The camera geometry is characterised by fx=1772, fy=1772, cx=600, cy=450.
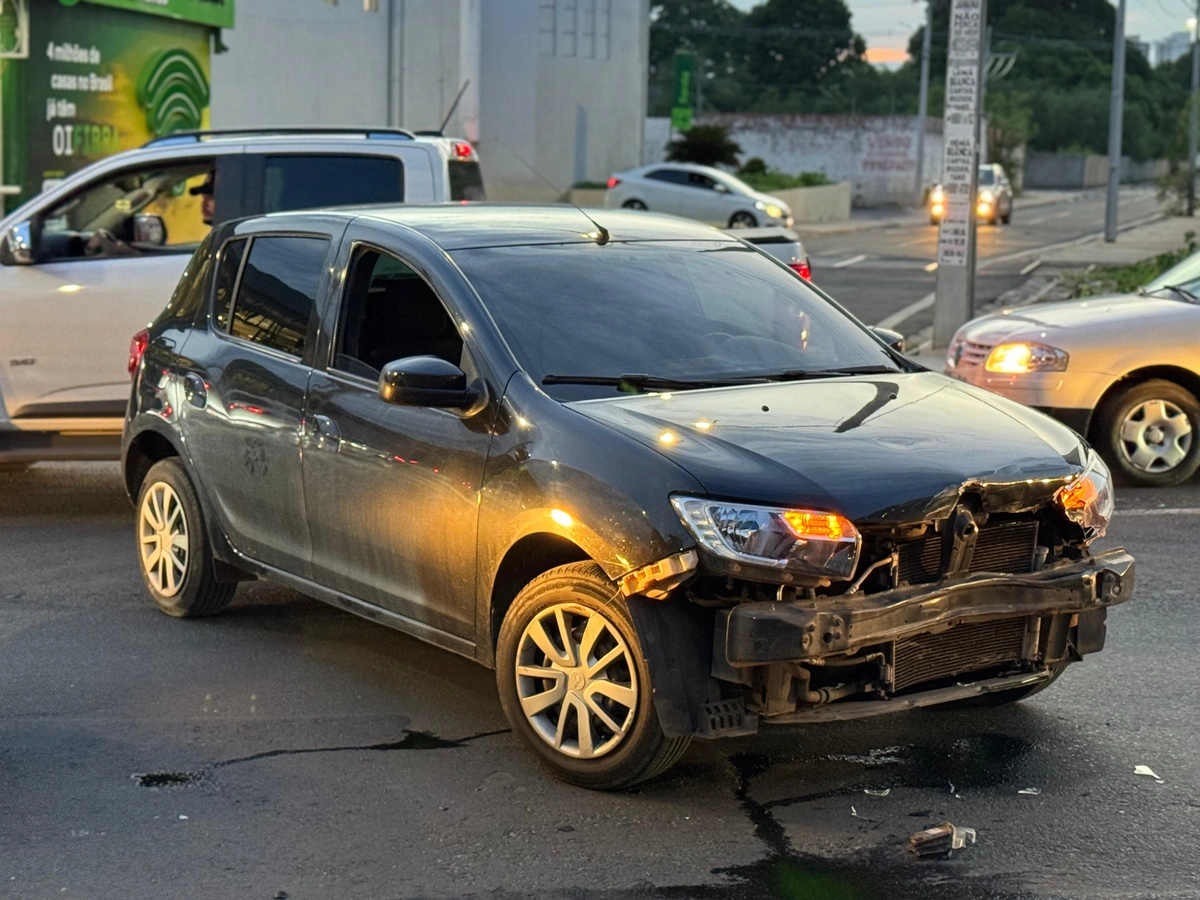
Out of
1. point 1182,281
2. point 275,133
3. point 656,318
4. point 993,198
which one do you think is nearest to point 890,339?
point 656,318

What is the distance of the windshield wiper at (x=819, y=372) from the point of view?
19.5ft

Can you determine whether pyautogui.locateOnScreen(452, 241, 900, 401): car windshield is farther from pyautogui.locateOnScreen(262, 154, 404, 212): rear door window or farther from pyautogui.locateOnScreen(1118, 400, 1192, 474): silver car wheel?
pyautogui.locateOnScreen(1118, 400, 1192, 474): silver car wheel

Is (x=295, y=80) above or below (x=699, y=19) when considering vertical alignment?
below

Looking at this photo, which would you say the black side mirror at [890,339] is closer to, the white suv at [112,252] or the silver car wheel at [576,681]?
the silver car wheel at [576,681]

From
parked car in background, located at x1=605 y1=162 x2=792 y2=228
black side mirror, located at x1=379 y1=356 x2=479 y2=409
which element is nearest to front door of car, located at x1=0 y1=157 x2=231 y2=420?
black side mirror, located at x1=379 y1=356 x2=479 y2=409

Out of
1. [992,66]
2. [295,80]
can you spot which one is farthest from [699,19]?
[295,80]

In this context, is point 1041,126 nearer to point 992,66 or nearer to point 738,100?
point 992,66

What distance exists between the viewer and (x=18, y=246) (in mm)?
9383

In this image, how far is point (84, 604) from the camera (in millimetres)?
7652

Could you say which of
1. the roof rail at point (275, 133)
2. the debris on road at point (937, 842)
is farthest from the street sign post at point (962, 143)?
the debris on road at point (937, 842)

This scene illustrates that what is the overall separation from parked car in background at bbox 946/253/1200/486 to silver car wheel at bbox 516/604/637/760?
19.0 ft

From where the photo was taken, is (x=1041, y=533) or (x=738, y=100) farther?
(x=738, y=100)

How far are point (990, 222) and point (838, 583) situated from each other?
46007mm

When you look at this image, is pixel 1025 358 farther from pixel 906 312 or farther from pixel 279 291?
pixel 906 312
